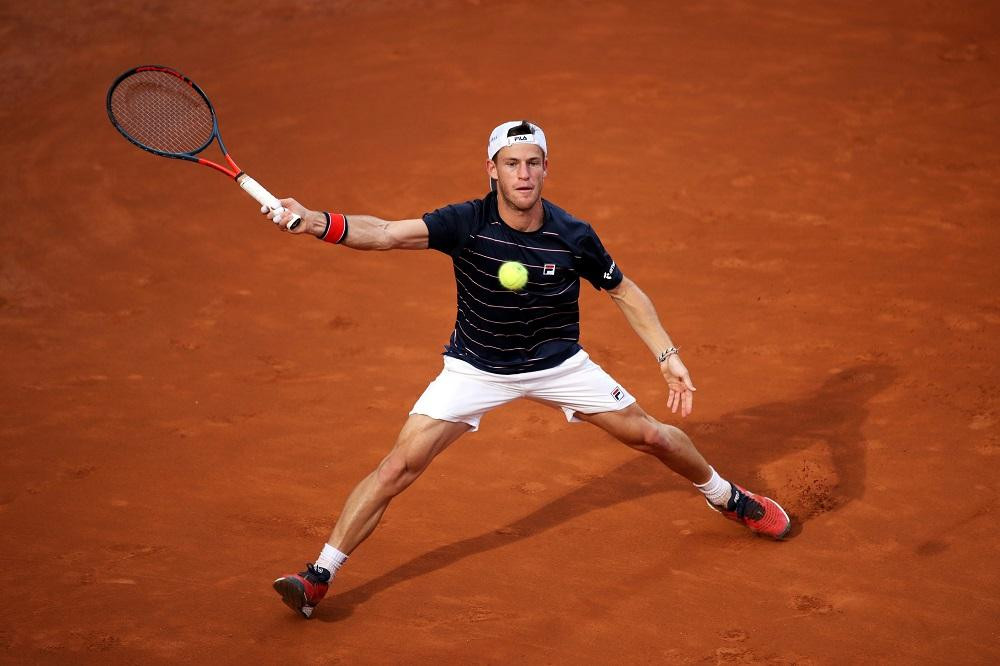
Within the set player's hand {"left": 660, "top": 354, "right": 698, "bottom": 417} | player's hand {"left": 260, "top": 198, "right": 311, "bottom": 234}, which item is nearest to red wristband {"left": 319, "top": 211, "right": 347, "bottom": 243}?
player's hand {"left": 260, "top": 198, "right": 311, "bottom": 234}

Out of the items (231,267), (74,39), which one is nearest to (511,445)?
(231,267)

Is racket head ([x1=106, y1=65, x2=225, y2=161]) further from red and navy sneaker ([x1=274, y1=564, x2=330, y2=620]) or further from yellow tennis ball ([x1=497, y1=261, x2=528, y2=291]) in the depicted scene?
red and navy sneaker ([x1=274, y1=564, x2=330, y2=620])

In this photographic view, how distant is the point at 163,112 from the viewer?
602cm

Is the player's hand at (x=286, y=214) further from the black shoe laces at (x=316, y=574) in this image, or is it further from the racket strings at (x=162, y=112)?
the black shoe laces at (x=316, y=574)

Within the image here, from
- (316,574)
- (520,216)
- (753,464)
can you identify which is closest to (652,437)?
(520,216)

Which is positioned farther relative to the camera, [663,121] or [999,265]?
[663,121]

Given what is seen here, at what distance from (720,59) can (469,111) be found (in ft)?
8.85

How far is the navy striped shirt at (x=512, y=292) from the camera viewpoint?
16.9ft

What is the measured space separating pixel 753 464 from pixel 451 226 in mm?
2540

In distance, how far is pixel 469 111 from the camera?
11.6 m

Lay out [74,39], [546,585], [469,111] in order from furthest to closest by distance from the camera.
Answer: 1. [74,39]
2. [469,111]
3. [546,585]

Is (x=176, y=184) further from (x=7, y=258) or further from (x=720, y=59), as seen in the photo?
(x=720, y=59)

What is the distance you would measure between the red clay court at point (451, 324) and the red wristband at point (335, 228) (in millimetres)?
1729

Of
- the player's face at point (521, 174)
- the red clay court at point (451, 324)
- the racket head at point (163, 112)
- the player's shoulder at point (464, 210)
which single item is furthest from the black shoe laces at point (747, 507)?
the racket head at point (163, 112)
